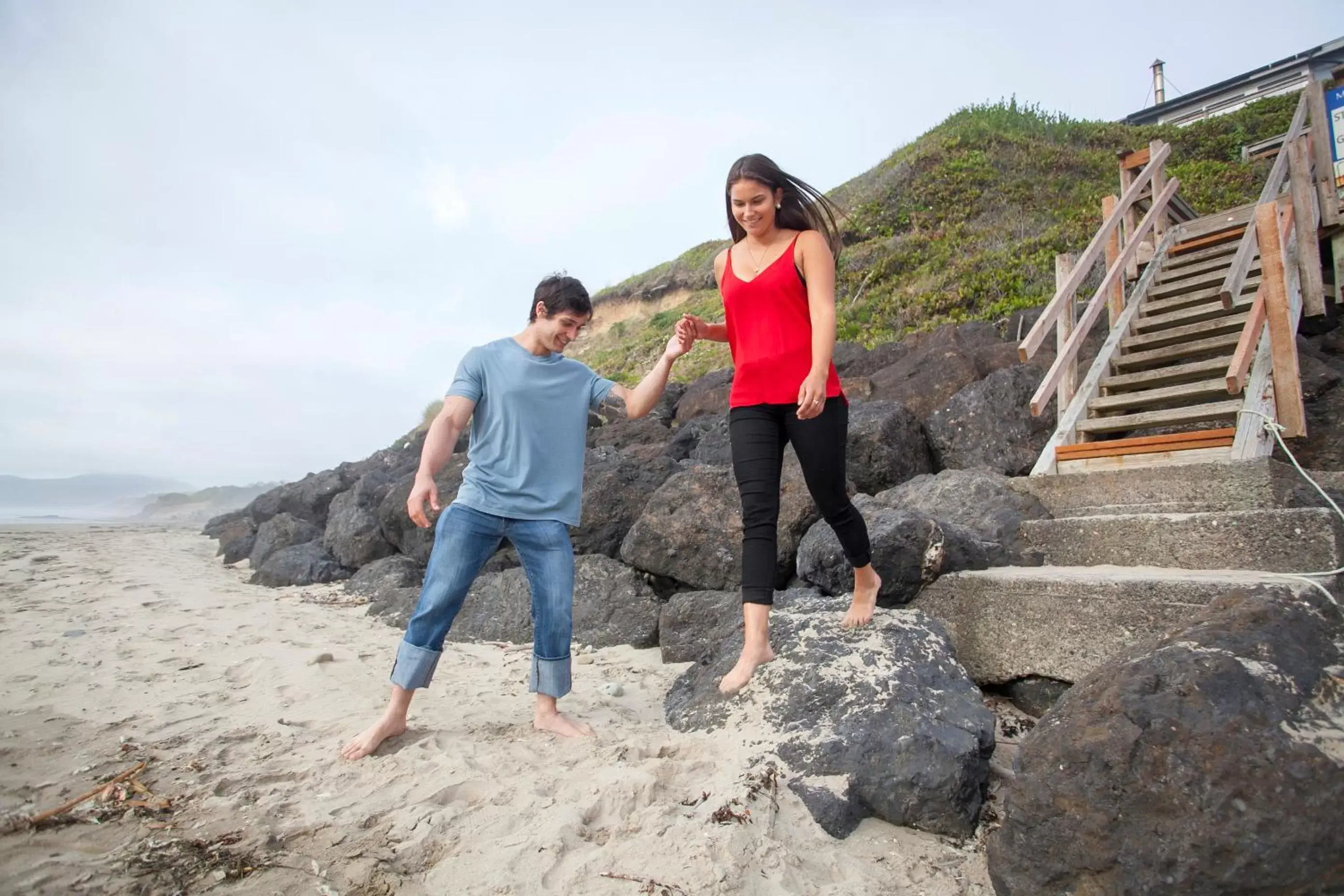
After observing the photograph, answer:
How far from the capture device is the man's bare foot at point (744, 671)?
2689mm

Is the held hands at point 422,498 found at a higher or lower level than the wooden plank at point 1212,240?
lower

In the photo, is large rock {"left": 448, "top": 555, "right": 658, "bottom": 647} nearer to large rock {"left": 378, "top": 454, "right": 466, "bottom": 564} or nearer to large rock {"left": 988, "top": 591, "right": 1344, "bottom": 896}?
large rock {"left": 378, "top": 454, "right": 466, "bottom": 564}

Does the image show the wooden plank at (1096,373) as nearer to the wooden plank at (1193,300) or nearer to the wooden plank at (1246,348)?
the wooden plank at (1193,300)

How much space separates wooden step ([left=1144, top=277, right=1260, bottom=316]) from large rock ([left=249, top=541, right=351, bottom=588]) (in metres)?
8.21

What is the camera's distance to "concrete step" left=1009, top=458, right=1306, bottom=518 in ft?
11.4

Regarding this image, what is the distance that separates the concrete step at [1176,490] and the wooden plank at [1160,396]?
128 cm

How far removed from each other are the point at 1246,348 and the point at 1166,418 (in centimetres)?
73

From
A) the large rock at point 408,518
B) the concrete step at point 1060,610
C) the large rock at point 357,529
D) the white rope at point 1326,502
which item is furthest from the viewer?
the large rock at point 357,529

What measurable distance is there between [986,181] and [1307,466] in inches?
499

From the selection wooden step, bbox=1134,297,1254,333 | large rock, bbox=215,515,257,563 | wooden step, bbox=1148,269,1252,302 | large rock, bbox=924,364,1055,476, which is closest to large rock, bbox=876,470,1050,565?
large rock, bbox=924,364,1055,476

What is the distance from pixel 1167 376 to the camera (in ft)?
17.1

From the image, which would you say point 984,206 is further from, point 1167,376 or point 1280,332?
point 1280,332

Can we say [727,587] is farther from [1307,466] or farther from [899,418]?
[1307,466]

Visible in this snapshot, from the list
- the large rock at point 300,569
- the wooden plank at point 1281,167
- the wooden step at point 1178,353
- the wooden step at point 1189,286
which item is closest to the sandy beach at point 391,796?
→ the large rock at point 300,569
